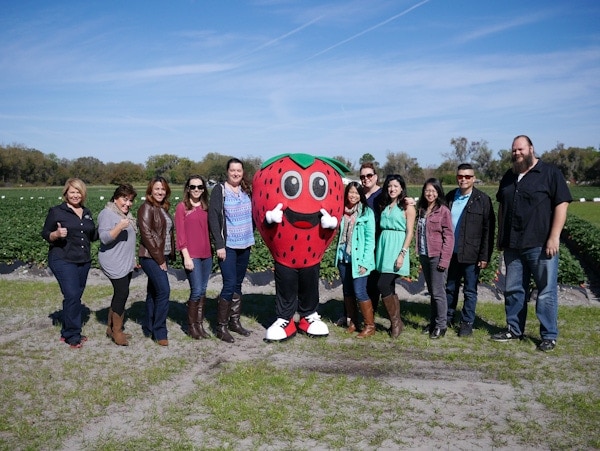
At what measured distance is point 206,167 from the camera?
2844 inches

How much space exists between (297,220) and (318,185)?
428 millimetres

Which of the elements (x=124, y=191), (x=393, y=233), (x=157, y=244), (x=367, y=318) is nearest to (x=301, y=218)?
(x=393, y=233)

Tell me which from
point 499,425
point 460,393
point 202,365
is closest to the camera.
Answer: point 499,425

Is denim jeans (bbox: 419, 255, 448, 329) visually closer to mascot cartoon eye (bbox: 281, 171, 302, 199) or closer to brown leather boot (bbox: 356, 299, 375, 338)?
brown leather boot (bbox: 356, 299, 375, 338)

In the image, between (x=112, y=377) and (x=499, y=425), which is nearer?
(x=499, y=425)

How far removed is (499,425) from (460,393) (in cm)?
59

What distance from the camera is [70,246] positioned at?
5.55m

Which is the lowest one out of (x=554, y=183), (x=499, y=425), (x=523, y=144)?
(x=499, y=425)

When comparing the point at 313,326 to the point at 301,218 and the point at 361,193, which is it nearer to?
the point at 301,218

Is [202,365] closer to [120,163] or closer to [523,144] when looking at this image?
[523,144]

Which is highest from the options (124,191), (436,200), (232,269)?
(124,191)

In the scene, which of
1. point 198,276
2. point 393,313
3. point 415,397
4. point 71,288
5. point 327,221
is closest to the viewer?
point 415,397

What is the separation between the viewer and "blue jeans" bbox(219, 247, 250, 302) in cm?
576

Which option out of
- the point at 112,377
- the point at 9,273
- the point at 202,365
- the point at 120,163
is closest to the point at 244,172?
the point at 202,365
